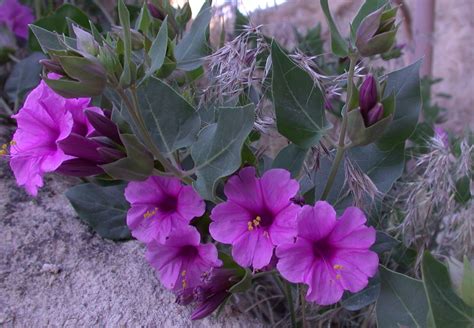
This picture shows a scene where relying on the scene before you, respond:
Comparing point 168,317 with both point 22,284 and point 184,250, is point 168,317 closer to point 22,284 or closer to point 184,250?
point 184,250

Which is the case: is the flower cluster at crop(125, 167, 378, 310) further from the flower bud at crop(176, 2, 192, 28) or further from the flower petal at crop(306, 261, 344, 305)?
the flower bud at crop(176, 2, 192, 28)

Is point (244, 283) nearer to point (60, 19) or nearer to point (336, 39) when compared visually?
point (336, 39)

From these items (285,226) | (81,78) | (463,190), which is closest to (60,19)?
(81,78)

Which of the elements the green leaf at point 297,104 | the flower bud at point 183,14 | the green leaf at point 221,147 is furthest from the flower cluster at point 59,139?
the flower bud at point 183,14

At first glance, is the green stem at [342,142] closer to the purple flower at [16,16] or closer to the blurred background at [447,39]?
the purple flower at [16,16]

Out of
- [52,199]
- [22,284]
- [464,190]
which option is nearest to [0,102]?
[52,199]

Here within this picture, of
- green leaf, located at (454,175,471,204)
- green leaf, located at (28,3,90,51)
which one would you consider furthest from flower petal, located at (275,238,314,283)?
green leaf, located at (28,3,90,51)
